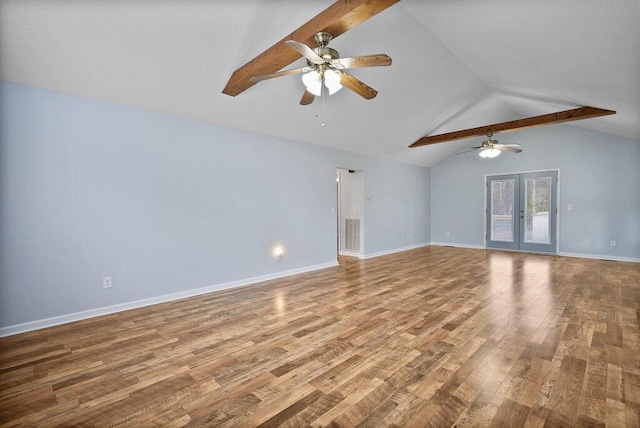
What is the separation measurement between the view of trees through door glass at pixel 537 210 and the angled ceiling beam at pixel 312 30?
24.2ft

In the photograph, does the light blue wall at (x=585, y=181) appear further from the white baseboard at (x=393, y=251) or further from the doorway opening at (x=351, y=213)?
the doorway opening at (x=351, y=213)

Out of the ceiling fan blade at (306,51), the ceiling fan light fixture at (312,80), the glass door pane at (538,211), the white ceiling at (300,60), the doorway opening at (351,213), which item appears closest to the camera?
the ceiling fan blade at (306,51)

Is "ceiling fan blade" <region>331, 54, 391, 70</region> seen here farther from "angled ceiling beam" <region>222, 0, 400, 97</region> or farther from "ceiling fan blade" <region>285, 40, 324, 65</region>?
"angled ceiling beam" <region>222, 0, 400, 97</region>

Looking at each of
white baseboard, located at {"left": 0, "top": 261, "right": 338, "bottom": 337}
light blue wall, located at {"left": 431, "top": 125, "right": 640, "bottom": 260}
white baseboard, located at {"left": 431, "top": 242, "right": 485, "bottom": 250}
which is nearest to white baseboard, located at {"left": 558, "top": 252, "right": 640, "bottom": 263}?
light blue wall, located at {"left": 431, "top": 125, "right": 640, "bottom": 260}

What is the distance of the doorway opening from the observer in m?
7.06

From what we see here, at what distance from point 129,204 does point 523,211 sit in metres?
8.83

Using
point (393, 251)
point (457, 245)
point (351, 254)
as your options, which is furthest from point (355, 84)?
point (457, 245)

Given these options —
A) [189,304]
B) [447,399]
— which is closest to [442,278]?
[447,399]

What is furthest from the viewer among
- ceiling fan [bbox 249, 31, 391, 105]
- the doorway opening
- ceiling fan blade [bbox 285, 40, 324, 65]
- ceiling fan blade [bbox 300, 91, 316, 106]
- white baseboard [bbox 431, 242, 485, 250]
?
white baseboard [bbox 431, 242, 485, 250]

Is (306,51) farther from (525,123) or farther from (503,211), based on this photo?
(503,211)

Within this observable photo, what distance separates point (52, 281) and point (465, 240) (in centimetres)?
923

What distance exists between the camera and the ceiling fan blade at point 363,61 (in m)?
2.37

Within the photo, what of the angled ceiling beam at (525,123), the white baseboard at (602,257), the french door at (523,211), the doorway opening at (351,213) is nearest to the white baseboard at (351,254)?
the doorway opening at (351,213)

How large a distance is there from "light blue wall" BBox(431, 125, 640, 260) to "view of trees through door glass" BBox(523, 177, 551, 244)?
0.30 meters
